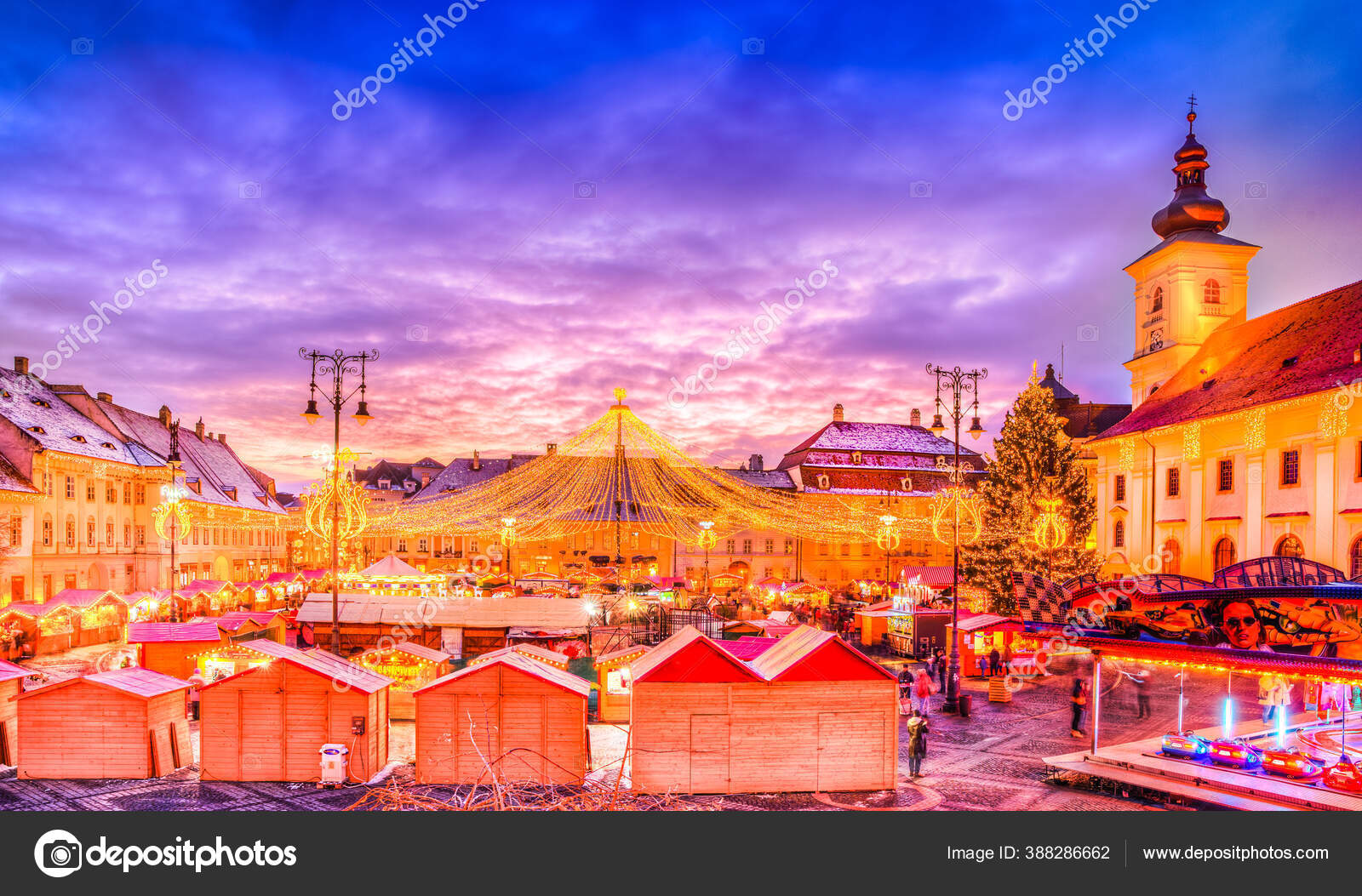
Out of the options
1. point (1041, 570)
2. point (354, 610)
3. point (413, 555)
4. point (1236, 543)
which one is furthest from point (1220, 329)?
point (413, 555)

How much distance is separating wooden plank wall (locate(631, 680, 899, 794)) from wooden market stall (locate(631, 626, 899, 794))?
0.02m

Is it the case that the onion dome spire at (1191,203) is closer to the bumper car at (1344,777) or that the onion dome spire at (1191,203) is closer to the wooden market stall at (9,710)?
the bumper car at (1344,777)

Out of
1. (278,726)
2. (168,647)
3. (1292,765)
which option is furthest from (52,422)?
(1292,765)

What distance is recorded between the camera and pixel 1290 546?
28203mm

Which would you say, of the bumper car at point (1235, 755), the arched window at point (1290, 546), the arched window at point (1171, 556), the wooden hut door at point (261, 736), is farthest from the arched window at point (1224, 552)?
the wooden hut door at point (261, 736)

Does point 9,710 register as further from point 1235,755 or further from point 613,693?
point 1235,755

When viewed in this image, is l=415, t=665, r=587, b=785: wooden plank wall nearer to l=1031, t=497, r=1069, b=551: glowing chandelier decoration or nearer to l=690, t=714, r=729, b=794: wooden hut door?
l=690, t=714, r=729, b=794: wooden hut door

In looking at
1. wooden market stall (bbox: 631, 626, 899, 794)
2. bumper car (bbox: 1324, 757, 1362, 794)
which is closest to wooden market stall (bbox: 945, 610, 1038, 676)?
bumper car (bbox: 1324, 757, 1362, 794)

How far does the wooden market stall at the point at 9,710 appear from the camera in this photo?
15.4m

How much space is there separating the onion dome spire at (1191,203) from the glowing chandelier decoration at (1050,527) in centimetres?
1817

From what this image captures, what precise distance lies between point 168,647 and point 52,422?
95.7 ft
